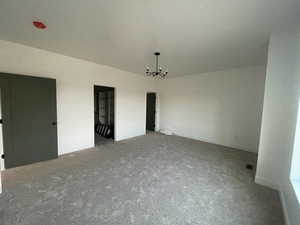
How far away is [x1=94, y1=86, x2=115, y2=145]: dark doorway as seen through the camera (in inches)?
209

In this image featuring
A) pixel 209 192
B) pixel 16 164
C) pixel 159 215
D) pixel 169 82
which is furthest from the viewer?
pixel 169 82

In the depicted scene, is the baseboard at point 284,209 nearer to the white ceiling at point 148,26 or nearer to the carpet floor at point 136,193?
the carpet floor at point 136,193

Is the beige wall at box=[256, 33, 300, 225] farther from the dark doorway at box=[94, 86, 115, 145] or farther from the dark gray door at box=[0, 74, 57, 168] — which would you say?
the dark doorway at box=[94, 86, 115, 145]

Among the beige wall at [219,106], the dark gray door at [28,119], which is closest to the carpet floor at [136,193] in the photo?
the dark gray door at [28,119]

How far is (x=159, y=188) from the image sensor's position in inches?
84.7

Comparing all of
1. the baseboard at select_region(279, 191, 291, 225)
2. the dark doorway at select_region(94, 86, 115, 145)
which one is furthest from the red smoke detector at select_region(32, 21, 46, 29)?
the baseboard at select_region(279, 191, 291, 225)

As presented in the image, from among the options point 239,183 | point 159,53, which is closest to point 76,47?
point 159,53

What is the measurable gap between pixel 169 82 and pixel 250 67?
9.72 feet

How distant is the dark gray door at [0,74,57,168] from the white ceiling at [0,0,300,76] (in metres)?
0.86

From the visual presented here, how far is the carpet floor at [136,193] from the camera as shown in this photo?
1.59 m

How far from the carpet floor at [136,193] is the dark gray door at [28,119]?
0.97ft

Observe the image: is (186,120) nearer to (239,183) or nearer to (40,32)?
(239,183)

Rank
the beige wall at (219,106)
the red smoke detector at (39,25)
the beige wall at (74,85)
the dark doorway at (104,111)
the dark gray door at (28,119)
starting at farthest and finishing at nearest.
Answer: the dark doorway at (104,111) → the beige wall at (219,106) → the beige wall at (74,85) → the dark gray door at (28,119) → the red smoke detector at (39,25)

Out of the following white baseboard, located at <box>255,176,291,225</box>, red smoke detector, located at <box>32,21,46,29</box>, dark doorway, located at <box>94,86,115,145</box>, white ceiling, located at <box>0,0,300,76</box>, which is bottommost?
white baseboard, located at <box>255,176,291,225</box>
